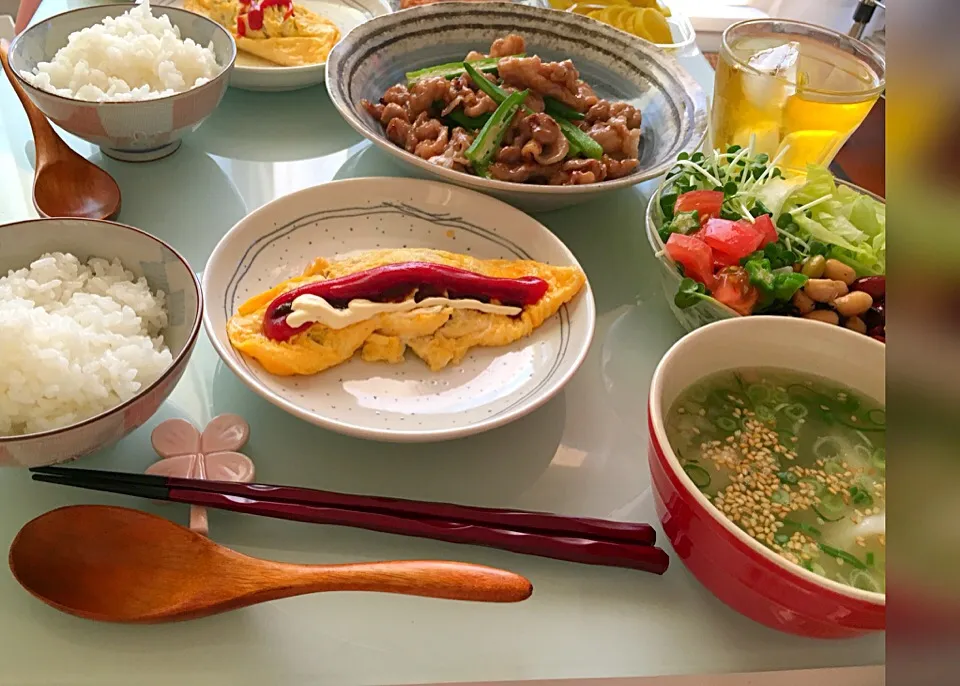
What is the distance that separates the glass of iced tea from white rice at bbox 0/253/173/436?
3.77ft

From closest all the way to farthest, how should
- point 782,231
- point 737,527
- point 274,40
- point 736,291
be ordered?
point 737,527 → point 736,291 → point 782,231 → point 274,40

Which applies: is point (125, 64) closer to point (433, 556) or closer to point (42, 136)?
point (42, 136)

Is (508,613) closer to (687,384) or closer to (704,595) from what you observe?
(704,595)

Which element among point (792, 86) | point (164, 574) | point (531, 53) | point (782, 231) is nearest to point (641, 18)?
point (531, 53)

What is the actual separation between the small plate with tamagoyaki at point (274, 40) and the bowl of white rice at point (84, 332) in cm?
73

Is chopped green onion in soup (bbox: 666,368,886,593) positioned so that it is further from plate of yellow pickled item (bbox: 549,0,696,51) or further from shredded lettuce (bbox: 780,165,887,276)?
plate of yellow pickled item (bbox: 549,0,696,51)

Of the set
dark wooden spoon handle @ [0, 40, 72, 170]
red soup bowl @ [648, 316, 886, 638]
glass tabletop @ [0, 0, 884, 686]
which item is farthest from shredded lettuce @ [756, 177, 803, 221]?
dark wooden spoon handle @ [0, 40, 72, 170]

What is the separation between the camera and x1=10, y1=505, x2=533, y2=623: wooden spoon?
2.60 feet

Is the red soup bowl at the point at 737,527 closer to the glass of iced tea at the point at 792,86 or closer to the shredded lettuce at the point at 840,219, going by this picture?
the shredded lettuce at the point at 840,219

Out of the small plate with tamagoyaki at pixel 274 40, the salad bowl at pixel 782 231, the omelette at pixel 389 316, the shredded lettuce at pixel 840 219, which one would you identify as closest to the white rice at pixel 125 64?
the small plate with tamagoyaki at pixel 274 40

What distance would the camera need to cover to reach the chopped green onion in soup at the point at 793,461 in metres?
0.88

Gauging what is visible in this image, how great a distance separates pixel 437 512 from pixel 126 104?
91 cm

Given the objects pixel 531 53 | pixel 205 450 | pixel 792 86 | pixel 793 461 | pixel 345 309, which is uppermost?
pixel 792 86

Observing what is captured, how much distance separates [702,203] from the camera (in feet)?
4.15
